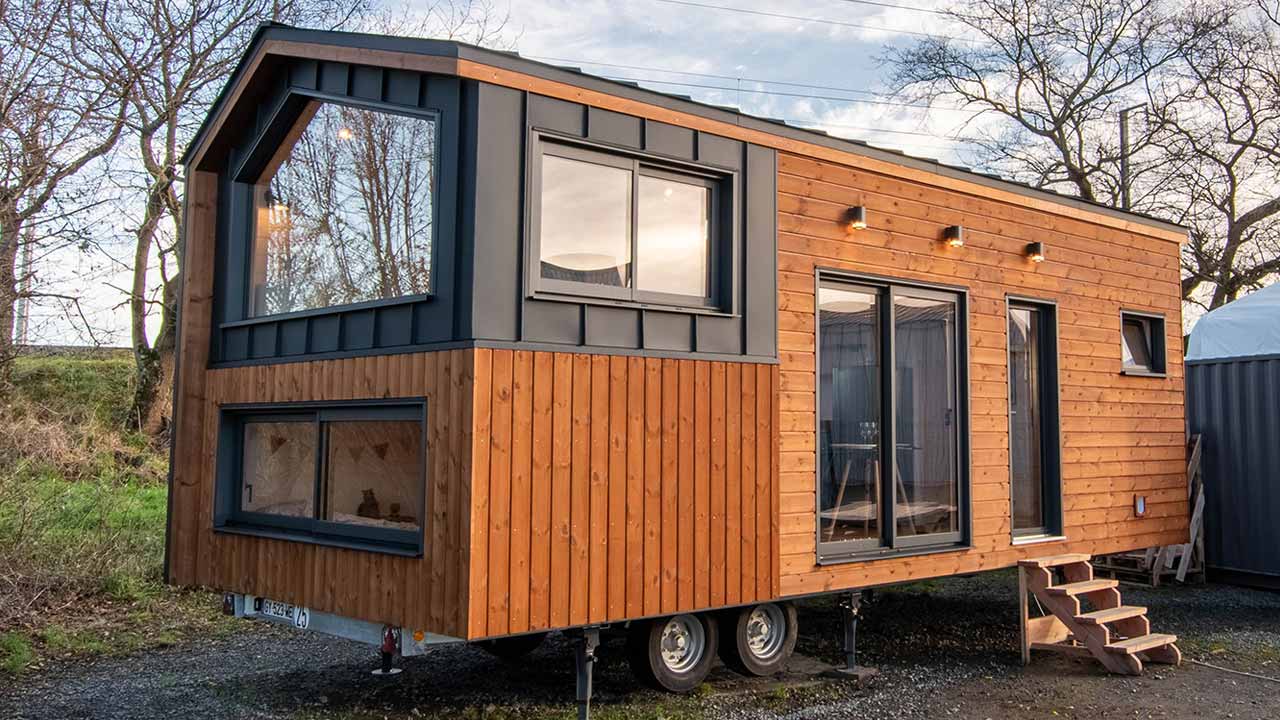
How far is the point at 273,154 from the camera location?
6418 mm

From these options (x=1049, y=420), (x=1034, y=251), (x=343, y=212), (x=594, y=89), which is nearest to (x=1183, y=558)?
(x=1049, y=420)

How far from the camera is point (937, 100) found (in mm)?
22547

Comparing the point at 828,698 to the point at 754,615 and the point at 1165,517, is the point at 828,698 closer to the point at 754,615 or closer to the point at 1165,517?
the point at 754,615

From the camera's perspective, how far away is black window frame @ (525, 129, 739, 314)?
16.6 ft

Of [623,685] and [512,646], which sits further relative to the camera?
[512,646]

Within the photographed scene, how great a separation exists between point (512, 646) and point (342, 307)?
254 centimetres

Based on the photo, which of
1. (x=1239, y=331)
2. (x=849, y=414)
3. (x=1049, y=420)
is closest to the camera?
(x=849, y=414)

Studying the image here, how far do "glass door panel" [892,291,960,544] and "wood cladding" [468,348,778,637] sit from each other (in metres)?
1.34

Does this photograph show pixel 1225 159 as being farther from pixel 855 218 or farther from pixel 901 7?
pixel 855 218

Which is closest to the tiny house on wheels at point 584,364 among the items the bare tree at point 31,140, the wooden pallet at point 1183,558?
the bare tree at point 31,140

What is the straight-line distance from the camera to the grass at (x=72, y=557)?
7.70 meters

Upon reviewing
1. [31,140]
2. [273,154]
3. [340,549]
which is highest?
[31,140]

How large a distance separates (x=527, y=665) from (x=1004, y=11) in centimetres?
1944

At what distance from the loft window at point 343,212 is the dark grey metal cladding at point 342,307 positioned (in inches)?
3.8
